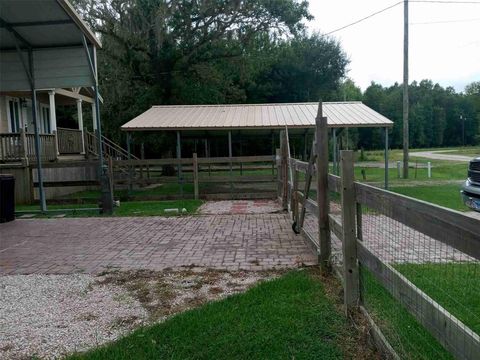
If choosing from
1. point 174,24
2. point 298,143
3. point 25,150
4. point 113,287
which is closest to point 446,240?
point 113,287

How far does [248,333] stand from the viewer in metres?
3.61

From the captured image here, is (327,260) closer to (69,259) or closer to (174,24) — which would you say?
(69,259)

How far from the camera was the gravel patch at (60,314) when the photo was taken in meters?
3.62

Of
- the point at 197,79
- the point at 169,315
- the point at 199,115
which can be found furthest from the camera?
the point at 197,79

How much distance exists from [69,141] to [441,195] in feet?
46.9

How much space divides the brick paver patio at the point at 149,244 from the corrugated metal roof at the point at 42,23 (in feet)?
14.5

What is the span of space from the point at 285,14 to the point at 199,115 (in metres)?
8.21

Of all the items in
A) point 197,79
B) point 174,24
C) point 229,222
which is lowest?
point 229,222

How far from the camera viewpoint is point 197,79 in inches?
947

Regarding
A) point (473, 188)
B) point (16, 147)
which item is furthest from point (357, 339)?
point (16, 147)

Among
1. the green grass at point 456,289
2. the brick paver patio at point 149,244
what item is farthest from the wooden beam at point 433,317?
the brick paver patio at point 149,244

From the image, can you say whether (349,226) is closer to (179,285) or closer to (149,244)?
(179,285)

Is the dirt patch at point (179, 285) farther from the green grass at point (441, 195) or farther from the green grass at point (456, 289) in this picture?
the green grass at point (441, 195)

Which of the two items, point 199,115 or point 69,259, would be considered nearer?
point 69,259
